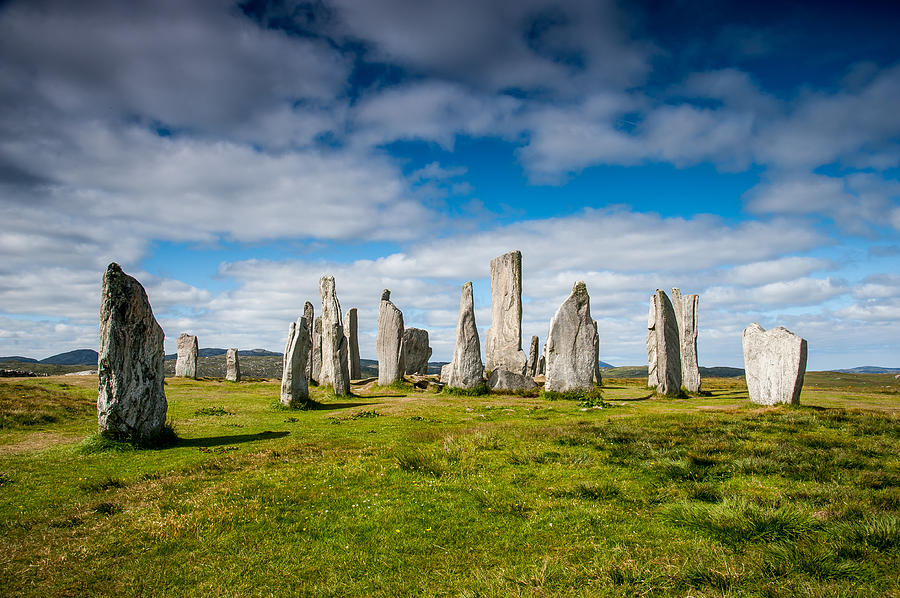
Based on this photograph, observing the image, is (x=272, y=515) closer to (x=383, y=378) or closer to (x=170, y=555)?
(x=170, y=555)

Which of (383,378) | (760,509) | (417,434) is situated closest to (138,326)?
(417,434)

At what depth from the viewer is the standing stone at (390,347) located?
28828 mm

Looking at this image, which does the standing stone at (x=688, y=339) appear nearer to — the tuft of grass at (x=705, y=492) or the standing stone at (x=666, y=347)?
the standing stone at (x=666, y=347)

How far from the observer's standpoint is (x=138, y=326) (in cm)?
1232

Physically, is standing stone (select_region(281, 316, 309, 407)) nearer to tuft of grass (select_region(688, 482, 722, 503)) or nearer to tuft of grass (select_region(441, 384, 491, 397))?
tuft of grass (select_region(441, 384, 491, 397))

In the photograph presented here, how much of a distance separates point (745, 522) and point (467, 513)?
353 cm

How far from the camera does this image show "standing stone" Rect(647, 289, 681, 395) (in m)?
25.1

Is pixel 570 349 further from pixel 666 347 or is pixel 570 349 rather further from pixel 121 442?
pixel 121 442

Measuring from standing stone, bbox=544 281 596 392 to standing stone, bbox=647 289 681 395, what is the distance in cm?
475

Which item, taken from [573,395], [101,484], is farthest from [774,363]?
[101,484]

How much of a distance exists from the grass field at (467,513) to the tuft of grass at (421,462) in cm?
5

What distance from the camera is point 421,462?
976cm

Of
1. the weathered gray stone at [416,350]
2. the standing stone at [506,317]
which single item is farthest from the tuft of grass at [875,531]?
the weathered gray stone at [416,350]

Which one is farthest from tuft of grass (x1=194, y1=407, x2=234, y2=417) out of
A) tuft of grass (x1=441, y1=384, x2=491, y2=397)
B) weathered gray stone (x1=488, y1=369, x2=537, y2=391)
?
weathered gray stone (x1=488, y1=369, x2=537, y2=391)
